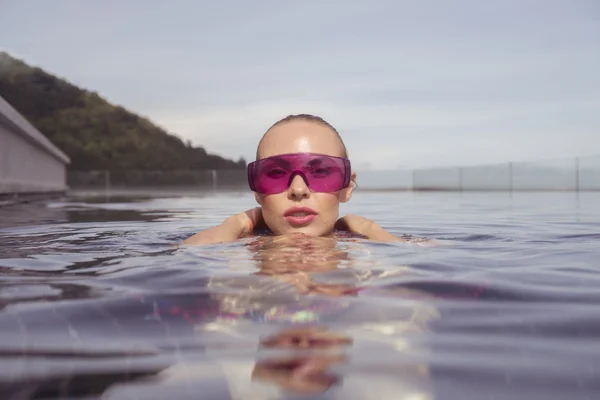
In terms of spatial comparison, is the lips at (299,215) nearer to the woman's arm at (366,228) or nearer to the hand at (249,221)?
the hand at (249,221)

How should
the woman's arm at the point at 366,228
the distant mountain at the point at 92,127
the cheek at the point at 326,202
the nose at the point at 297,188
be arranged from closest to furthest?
the nose at the point at 297,188 → the cheek at the point at 326,202 → the woman's arm at the point at 366,228 → the distant mountain at the point at 92,127

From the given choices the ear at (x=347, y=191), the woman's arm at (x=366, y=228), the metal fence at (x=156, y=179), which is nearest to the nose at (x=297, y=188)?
the ear at (x=347, y=191)

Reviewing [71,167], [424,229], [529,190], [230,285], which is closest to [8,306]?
[230,285]

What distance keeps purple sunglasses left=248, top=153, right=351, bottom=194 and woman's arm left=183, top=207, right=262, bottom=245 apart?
358mm

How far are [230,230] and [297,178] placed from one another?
0.66 metres

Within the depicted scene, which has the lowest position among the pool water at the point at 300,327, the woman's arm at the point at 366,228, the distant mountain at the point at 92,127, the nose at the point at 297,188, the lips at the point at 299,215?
the pool water at the point at 300,327

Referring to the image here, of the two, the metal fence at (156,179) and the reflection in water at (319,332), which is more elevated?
the metal fence at (156,179)

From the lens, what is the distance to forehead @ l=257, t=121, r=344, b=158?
4.22 m

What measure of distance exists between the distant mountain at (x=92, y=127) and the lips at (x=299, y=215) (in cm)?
6672

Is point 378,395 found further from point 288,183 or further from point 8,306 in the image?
point 288,183

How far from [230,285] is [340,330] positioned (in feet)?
2.53

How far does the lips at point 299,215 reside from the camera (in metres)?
4.20

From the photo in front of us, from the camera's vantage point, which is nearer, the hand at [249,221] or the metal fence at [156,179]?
the hand at [249,221]

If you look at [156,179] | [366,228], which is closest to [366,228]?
[366,228]
